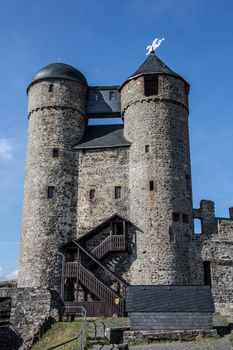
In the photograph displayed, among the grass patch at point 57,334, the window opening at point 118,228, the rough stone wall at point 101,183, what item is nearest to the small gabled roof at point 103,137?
the rough stone wall at point 101,183

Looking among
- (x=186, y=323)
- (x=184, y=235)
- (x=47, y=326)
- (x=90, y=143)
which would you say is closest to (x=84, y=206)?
(x=90, y=143)

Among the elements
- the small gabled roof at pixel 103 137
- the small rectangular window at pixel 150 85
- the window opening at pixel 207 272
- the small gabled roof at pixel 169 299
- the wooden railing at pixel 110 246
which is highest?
the small rectangular window at pixel 150 85

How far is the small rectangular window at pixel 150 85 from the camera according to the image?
28281mm

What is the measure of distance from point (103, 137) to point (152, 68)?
17.6 ft

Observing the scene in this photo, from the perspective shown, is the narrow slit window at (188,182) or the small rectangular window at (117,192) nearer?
the narrow slit window at (188,182)

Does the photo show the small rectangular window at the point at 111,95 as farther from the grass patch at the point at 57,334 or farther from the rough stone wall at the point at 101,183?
the grass patch at the point at 57,334

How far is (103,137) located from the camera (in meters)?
29.7

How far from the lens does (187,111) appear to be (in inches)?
1152

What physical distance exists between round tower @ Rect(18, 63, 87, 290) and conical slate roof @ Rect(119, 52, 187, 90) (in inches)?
147

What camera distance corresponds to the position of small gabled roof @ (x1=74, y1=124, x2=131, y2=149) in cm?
2858

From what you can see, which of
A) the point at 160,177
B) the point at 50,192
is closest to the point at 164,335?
the point at 160,177

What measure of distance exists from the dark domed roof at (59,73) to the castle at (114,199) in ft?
0.23

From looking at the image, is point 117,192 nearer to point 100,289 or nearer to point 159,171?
point 159,171

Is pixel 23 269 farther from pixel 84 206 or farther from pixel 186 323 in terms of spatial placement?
pixel 186 323
